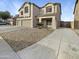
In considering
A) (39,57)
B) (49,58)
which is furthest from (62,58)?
(39,57)

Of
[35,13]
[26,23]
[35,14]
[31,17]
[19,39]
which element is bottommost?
[19,39]

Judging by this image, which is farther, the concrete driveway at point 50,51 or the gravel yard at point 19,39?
the gravel yard at point 19,39

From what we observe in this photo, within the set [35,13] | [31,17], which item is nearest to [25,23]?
[31,17]

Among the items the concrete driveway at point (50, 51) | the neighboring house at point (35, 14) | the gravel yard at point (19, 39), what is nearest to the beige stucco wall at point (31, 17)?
the neighboring house at point (35, 14)

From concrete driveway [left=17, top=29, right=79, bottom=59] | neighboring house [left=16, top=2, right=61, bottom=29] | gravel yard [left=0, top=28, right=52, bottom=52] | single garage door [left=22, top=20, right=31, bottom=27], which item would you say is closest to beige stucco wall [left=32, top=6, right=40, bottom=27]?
neighboring house [left=16, top=2, right=61, bottom=29]

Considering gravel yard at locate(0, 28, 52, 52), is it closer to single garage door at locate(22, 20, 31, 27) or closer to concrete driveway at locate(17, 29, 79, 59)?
concrete driveway at locate(17, 29, 79, 59)

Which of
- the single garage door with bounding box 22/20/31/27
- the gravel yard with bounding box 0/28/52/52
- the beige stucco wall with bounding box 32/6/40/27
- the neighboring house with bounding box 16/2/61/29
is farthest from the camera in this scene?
the single garage door with bounding box 22/20/31/27

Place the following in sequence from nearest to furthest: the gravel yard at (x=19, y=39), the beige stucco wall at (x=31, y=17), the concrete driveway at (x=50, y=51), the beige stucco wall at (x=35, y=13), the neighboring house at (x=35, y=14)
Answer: the concrete driveway at (x=50, y=51) < the gravel yard at (x=19, y=39) < the beige stucco wall at (x=31, y=17) < the neighboring house at (x=35, y=14) < the beige stucco wall at (x=35, y=13)

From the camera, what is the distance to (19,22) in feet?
95.7

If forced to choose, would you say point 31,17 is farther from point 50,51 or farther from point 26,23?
point 50,51

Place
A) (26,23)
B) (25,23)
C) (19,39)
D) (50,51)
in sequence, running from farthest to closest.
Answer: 1. (25,23)
2. (26,23)
3. (19,39)
4. (50,51)

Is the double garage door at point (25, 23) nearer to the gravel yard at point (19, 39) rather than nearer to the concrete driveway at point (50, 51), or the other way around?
the gravel yard at point (19, 39)

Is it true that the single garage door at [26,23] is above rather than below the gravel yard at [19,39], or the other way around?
above

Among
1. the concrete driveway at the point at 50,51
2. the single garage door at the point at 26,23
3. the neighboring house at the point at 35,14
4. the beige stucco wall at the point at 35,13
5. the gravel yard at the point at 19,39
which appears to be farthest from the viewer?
the single garage door at the point at 26,23
